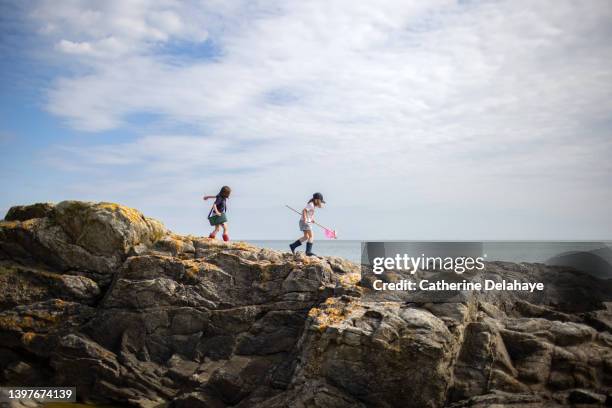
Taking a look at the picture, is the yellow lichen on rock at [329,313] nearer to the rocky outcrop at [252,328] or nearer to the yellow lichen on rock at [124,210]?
the rocky outcrop at [252,328]

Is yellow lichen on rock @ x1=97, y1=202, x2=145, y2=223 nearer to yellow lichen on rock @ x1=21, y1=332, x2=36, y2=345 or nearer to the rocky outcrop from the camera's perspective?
the rocky outcrop

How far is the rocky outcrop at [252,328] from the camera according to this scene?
44.8 ft

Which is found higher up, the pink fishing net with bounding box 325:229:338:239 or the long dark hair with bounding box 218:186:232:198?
the long dark hair with bounding box 218:186:232:198

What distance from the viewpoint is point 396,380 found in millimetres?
13594

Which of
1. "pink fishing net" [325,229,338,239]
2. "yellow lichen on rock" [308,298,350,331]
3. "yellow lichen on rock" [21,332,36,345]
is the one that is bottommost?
"yellow lichen on rock" [21,332,36,345]

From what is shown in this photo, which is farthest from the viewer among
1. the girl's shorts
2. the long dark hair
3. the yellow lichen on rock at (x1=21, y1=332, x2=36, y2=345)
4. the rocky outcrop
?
the long dark hair

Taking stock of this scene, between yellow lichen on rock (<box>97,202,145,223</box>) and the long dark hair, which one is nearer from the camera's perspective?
yellow lichen on rock (<box>97,202,145,223</box>)

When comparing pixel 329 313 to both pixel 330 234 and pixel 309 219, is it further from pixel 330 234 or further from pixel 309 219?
pixel 330 234

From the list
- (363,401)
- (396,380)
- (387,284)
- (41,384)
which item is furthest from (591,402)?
(41,384)

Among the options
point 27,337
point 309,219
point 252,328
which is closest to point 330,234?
point 309,219

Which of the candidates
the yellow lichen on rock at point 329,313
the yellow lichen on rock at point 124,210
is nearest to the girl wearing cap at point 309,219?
the yellow lichen on rock at point 329,313

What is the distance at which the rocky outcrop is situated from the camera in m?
13.6

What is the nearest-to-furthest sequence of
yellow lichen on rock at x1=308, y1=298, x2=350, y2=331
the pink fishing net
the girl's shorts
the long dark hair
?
1. yellow lichen on rock at x1=308, y1=298, x2=350, y2=331
2. the girl's shorts
3. the long dark hair
4. the pink fishing net

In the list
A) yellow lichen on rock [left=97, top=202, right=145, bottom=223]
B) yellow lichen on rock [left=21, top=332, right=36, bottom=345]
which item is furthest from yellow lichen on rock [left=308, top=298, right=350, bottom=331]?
yellow lichen on rock [left=21, top=332, right=36, bottom=345]
